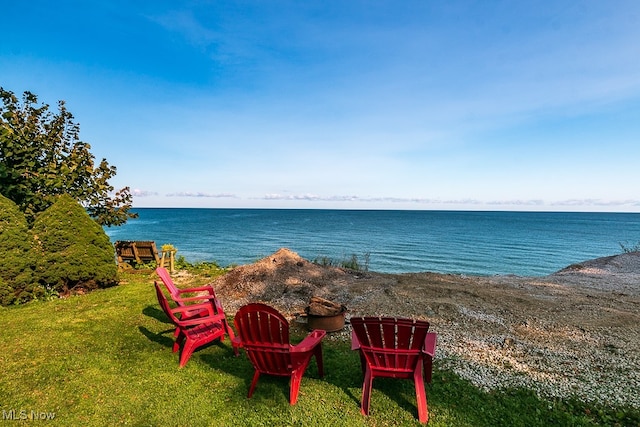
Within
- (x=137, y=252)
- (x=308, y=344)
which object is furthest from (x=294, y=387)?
(x=137, y=252)

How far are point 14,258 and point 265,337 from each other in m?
7.11

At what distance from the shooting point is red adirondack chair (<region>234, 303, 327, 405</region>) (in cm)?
368

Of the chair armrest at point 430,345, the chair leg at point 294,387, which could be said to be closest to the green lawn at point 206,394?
the chair leg at point 294,387

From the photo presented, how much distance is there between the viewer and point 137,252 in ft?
40.6

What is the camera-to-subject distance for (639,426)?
341 cm

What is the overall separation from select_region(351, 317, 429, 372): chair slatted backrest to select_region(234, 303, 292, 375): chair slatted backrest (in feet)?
2.66

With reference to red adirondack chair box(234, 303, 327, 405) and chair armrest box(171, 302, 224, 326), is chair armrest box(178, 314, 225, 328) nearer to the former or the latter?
chair armrest box(171, 302, 224, 326)

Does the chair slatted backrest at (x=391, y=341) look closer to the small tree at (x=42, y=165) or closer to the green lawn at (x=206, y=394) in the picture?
the green lawn at (x=206, y=394)

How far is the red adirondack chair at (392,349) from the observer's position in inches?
142

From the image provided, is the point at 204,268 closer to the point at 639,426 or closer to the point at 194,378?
the point at 194,378

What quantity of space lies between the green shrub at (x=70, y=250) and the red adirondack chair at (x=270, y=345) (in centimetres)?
699

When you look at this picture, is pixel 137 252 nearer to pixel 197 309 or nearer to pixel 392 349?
pixel 197 309

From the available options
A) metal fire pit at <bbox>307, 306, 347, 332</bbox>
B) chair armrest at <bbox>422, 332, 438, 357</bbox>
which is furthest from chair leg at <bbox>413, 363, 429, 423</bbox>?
metal fire pit at <bbox>307, 306, 347, 332</bbox>

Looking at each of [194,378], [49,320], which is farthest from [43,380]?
[49,320]
